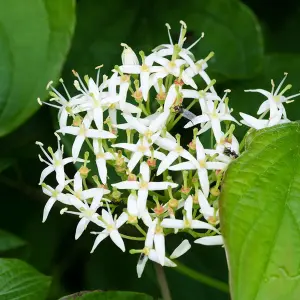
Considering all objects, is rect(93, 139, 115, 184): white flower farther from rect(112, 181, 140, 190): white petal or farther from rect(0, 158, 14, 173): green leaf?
rect(0, 158, 14, 173): green leaf

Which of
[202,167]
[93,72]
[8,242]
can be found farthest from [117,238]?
[93,72]

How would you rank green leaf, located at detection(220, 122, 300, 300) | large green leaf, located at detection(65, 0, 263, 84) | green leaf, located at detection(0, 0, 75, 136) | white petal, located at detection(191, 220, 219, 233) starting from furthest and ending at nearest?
large green leaf, located at detection(65, 0, 263, 84) < green leaf, located at detection(0, 0, 75, 136) < white petal, located at detection(191, 220, 219, 233) < green leaf, located at detection(220, 122, 300, 300)

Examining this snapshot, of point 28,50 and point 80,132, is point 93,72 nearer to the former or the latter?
point 28,50

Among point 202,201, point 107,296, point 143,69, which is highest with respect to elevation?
point 143,69

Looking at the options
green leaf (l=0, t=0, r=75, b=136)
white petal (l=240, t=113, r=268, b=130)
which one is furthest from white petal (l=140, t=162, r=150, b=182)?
green leaf (l=0, t=0, r=75, b=136)

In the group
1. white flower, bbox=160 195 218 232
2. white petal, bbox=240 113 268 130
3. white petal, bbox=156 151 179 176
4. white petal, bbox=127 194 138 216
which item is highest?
white petal, bbox=240 113 268 130
